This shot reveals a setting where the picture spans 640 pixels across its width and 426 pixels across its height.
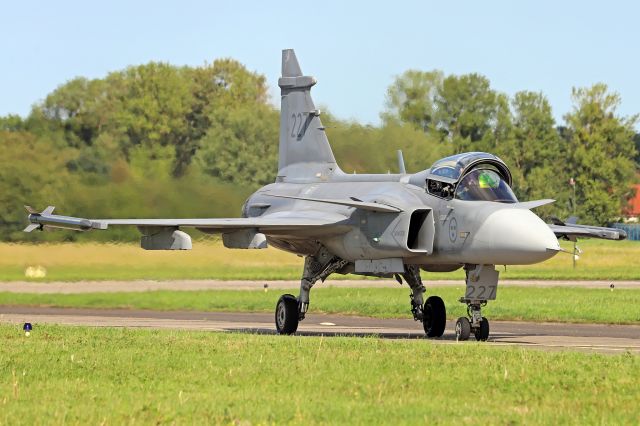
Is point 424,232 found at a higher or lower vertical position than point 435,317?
higher

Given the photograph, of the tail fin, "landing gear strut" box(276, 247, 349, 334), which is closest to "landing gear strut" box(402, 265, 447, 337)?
"landing gear strut" box(276, 247, 349, 334)

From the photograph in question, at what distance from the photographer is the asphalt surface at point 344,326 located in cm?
2130

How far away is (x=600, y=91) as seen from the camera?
102 metres

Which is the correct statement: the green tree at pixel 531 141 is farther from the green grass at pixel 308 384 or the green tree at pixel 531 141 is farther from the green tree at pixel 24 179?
the green grass at pixel 308 384

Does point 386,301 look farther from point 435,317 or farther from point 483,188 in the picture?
point 483,188

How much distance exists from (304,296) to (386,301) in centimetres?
953

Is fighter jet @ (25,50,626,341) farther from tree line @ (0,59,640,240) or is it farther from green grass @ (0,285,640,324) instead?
tree line @ (0,59,640,240)

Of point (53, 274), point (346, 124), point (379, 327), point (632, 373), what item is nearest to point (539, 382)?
point (632, 373)

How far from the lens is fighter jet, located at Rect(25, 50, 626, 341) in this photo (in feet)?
68.7

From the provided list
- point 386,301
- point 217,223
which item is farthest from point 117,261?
point 217,223

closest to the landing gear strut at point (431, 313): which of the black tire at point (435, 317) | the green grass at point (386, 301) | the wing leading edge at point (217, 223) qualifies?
the black tire at point (435, 317)

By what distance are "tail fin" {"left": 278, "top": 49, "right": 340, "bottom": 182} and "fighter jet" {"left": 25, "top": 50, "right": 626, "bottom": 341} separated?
27cm

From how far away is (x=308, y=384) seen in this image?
13852 mm

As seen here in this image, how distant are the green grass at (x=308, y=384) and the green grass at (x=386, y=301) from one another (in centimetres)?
1096
